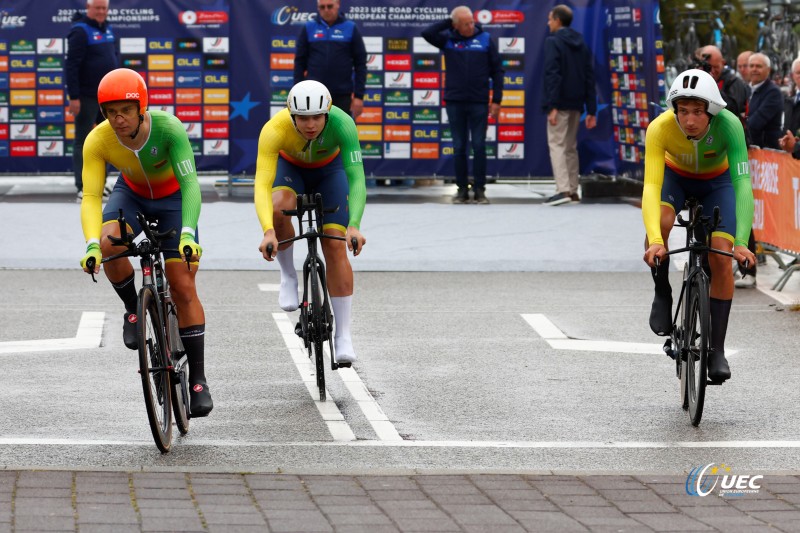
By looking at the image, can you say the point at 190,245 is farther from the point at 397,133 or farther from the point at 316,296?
the point at 397,133

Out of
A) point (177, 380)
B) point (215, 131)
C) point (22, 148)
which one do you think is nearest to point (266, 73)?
point (215, 131)

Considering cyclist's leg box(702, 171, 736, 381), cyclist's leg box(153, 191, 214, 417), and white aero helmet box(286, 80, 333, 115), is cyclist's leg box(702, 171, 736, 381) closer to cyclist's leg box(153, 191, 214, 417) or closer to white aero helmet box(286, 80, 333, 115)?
white aero helmet box(286, 80, 333, 115)

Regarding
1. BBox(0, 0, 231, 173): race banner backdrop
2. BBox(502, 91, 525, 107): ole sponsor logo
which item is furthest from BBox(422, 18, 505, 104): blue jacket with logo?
BBox(0, 0, 231, 173): race banner backdrop

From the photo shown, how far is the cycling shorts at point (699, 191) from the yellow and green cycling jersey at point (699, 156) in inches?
4.0

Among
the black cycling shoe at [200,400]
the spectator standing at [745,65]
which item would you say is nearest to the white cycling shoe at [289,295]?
the black cycling shoe at [200,400]

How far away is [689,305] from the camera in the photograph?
339 inches

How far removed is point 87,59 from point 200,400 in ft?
36.5

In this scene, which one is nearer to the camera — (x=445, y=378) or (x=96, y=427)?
(x=96, y=427)

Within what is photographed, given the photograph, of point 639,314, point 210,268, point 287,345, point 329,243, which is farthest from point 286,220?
point 210,268

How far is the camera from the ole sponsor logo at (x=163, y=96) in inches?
799

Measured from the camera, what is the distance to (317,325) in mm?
9164

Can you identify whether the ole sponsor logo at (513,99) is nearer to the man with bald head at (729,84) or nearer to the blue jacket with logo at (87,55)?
the blue jacket with logo at (87,55)

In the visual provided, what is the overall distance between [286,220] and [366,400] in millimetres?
1478

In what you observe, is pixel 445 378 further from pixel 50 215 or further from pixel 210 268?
pixel 50 215
